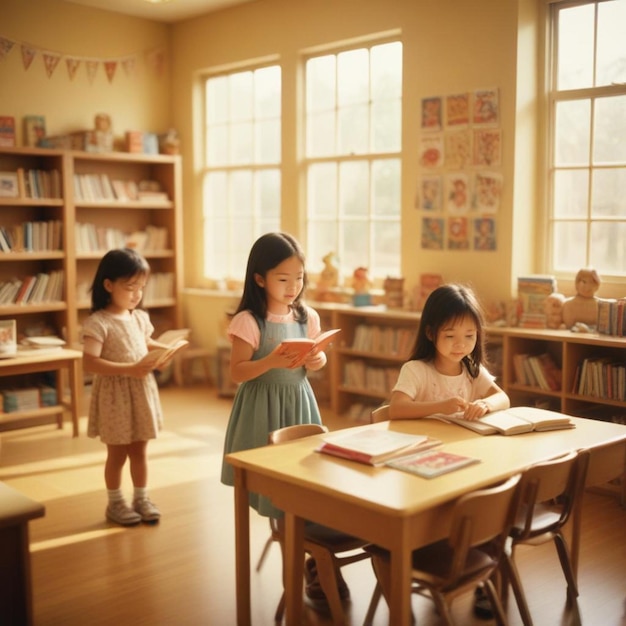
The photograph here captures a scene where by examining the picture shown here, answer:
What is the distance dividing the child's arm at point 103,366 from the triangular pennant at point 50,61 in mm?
3907

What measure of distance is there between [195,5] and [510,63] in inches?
123

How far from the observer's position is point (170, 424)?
612 centimetres

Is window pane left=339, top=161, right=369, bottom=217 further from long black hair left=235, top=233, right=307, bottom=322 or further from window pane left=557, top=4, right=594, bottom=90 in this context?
long black hair left=235, top=233, right=307, bottom=322

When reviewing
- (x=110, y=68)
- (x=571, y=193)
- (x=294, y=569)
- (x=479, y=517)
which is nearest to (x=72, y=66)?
(x=110, y=68)

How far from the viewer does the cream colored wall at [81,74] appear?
6816 millimetres

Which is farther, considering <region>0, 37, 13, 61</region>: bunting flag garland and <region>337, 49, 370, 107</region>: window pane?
<region>0, 37, 13, 61</region>: bunting flag garland

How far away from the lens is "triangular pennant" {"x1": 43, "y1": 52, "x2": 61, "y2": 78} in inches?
275

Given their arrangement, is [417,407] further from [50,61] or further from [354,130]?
[50,61]

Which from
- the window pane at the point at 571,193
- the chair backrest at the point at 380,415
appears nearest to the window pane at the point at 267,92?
the window pane at the point at 571,193

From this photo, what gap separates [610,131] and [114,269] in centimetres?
318

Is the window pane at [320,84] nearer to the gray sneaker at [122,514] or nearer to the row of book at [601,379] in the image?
the row of book at [601,379]

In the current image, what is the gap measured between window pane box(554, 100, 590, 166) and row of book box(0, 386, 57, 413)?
3982 millimetres

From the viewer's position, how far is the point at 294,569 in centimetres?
256

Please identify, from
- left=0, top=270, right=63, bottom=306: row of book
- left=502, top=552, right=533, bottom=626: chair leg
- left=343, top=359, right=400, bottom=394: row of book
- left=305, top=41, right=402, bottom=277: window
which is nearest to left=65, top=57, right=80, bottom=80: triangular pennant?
left=0, top=270, right=63, bottom=306: row of book
